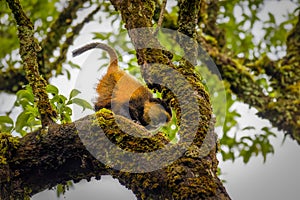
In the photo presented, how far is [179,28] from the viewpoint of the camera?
2512mm

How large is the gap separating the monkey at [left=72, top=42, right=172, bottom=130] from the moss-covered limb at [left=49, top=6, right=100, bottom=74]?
1581mm

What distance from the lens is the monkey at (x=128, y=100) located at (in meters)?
3.55

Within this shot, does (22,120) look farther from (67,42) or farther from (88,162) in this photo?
(67,42)

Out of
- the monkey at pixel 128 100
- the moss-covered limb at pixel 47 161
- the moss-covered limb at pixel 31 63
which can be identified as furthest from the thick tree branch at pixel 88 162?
the monkey at pixel 128 100

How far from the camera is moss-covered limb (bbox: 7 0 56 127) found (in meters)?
2.47

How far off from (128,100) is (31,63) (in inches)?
43.7

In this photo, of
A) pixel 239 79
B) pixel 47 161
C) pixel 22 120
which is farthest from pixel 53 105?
pixel 239 79

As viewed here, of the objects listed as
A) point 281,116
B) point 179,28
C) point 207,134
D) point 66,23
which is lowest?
point 207,134

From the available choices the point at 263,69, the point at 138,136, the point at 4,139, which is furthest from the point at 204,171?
the point at 263,69

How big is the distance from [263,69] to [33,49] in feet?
9.95

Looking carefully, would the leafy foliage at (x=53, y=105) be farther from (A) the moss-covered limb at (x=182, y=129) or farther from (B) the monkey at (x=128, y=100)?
(B) the monkey at (x=128, y=100)

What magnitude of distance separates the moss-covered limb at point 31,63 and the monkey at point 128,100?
0.96 m

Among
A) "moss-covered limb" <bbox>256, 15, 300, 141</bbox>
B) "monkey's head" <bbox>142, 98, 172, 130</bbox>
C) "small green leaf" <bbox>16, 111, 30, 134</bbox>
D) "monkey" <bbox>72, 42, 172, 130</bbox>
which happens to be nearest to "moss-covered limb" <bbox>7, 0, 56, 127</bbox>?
"small green leaf" <bbox>16, 111, 30, 134</bbox>

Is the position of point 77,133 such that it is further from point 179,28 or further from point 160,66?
point 179,28
